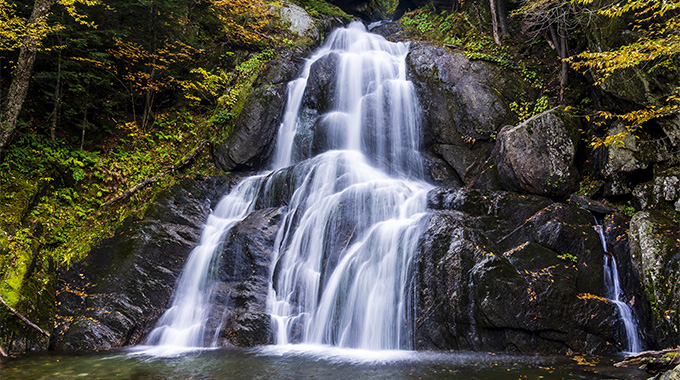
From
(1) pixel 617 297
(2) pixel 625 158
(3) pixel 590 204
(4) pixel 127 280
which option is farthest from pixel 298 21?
(1) pixel 617 297

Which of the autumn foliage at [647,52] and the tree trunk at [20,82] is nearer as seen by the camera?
the autumn foliage at [647,52]

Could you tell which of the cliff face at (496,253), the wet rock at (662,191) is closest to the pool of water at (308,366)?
the cliff face at (496,253)

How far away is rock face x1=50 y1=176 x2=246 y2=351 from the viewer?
7.12 meters

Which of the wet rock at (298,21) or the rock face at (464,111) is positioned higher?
the wet rock at (298,21)

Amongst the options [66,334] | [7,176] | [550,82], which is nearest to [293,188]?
[66,334]

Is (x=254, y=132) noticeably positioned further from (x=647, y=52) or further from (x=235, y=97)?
(x=647, y=52)

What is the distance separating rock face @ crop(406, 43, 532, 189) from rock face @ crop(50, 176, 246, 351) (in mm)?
7302

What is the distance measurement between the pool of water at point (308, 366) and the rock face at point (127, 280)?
736 mm

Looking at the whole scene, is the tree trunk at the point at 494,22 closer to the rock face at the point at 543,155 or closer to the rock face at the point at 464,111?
the rock face at the point at 464,111

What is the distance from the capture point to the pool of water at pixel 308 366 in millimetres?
4934

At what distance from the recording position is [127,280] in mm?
7984

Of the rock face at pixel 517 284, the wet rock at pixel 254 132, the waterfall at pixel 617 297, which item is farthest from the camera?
the wet rock at pixel 254 132

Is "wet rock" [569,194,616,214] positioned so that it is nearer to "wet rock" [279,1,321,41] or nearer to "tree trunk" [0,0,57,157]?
"tree trunk" [0,0,57,157]

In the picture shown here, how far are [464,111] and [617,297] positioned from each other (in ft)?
21.4
